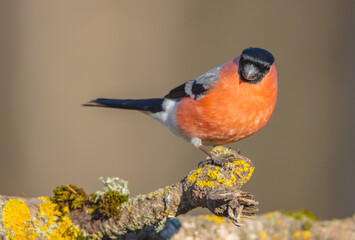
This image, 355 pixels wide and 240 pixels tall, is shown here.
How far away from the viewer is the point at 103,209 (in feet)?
10.5

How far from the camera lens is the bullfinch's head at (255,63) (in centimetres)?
352

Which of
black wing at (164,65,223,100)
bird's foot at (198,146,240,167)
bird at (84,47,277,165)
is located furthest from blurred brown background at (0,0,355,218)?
bird's foot at (198,146,240,167)

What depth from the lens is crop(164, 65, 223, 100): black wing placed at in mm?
3883

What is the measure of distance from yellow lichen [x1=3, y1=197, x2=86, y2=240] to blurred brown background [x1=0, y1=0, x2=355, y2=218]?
132 inches

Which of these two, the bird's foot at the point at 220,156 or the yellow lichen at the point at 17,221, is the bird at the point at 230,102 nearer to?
the bird's foot at the point at 220,156

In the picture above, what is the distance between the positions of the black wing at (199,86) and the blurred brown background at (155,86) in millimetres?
2416

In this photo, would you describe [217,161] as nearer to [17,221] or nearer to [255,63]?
[255,63]

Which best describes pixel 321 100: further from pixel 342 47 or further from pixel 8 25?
pixel 8 25

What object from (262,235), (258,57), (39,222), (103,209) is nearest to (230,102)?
(258,57)

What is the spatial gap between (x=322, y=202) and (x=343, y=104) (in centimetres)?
139

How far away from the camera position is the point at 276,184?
699 cm

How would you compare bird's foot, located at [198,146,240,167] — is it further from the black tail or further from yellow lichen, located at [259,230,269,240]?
the black tail

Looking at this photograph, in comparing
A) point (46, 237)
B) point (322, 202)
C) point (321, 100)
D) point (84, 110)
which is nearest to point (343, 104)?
point (321, 100)

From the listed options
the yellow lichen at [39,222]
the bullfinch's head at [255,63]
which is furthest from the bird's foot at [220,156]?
the yellow lichen at [39,222]
